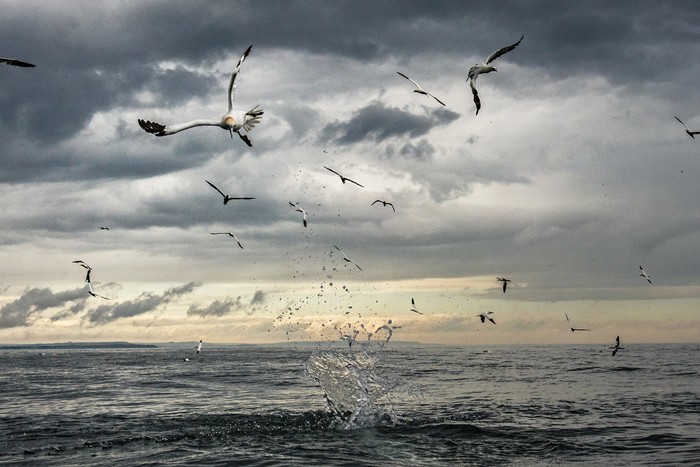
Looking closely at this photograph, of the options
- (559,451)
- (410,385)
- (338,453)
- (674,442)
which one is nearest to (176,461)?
(338,453)

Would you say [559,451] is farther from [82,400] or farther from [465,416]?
[82,400]

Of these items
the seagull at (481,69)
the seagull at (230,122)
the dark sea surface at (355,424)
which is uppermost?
the seagull at (481,69)

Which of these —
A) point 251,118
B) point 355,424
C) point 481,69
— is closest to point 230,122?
point 251,118

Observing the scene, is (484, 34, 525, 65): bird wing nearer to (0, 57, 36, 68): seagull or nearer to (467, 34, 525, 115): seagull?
(467, 34, 525, 115): seagull

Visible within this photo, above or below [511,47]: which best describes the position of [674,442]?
below

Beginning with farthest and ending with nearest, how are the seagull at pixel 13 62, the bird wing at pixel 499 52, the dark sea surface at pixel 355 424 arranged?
the dark sea surface at pixel 355 424 → the bird wing at pixel 499 52 → the seagull at pixel 13 62

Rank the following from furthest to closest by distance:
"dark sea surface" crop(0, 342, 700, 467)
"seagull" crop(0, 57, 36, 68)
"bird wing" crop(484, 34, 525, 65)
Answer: "dark sea surface" crop(0, 342, 700, 467)
"bird wing" crop(484, 34, 525, 65)
"seagull" crop(0, 57, 36, 68)

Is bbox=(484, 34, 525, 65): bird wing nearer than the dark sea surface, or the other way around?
bbox=(484, 34, 525, 65): bird wing

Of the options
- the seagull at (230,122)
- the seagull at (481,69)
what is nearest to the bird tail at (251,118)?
the seagull at (230,122)

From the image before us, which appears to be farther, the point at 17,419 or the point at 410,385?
the point at 410,385

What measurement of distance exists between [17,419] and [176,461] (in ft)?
39.8

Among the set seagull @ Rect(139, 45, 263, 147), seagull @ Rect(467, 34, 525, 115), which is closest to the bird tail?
seagull @ Rect(139, 45, 263, 147)

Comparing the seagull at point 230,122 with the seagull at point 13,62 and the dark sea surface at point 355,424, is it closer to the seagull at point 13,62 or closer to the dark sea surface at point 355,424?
the seagull at point 13,62

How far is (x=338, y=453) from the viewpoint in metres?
15.9
